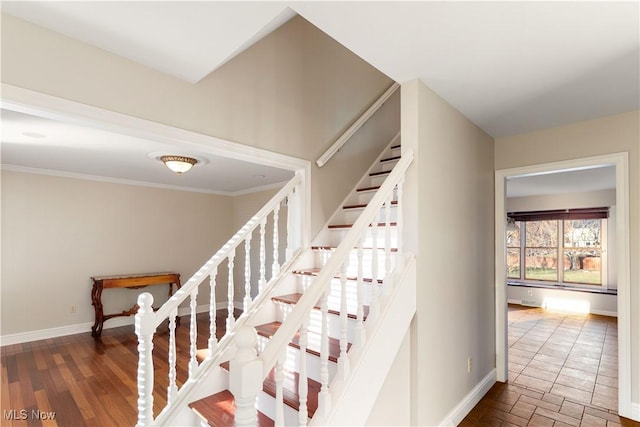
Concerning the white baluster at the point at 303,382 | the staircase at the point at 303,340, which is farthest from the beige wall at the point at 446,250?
the white baluster at the point at 303,382

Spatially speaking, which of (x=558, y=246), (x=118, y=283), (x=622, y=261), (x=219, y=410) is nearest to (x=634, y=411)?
(x=622, y=261)

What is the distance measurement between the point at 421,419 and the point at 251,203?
487 cm

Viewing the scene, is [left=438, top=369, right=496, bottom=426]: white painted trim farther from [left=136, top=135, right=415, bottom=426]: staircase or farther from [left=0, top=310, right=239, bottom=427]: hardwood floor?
[left=0, top=310, right=239, bottom=427]: hardwood floor

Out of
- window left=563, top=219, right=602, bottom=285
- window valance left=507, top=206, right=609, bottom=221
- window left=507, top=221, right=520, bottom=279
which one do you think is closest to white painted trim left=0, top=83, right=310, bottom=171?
window valance left=507, top=206, right=609, bottom=221

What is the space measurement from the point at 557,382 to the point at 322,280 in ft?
10.0

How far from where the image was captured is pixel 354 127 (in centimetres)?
333

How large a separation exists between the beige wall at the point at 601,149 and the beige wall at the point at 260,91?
4.67ft

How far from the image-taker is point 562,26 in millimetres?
1466

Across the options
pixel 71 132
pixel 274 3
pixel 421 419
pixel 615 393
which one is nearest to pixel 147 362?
pixel 421 419

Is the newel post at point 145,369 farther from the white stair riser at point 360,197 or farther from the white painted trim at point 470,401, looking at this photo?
the white stair riser at point 360,197

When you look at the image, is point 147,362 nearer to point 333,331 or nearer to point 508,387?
point 333,331

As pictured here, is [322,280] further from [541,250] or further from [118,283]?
[541,250]

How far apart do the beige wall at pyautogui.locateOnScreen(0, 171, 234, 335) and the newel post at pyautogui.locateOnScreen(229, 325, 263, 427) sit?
505cm

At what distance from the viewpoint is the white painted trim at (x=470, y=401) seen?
2244 millimetres
